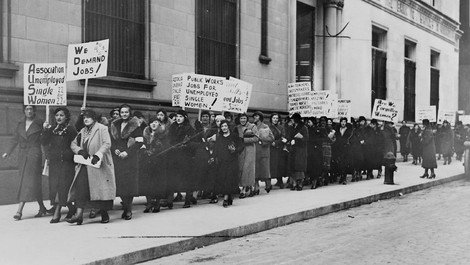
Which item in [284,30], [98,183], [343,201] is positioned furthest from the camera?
[284,30]

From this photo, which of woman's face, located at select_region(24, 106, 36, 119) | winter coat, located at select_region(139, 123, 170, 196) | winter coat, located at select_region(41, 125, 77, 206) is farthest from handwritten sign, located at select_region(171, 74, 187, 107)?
winter coat, located at select_region(41, 125, 77, 206)

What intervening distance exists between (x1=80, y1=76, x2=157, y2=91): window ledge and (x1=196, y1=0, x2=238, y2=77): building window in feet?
8.22

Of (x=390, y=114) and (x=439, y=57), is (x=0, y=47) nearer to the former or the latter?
(x=390, y=114)

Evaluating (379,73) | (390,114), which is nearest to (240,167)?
(390,114)

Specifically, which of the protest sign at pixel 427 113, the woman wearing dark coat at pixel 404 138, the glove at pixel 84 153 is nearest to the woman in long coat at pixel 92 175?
the glove at pixel 84 153

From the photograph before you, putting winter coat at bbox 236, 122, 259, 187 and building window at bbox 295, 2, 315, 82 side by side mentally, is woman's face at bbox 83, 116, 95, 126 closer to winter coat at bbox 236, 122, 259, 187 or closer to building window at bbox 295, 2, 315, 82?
winter coat at bbox 236, 122, 259, 187

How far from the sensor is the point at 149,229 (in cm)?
870

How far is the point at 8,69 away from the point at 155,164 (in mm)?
3522

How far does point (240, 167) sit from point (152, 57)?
13.3 feet

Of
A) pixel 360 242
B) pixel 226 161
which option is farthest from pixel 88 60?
pixel 360 242

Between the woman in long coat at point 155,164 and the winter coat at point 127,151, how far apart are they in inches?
16.0

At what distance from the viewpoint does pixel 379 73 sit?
27.7m

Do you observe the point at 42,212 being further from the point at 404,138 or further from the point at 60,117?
the point at 404,138

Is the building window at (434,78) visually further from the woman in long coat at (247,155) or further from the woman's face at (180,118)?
the woman's face at (180,118)
